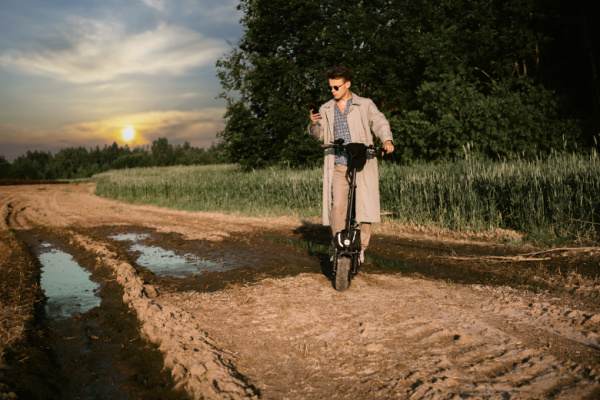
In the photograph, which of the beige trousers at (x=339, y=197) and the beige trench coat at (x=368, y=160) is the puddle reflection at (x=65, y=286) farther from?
the beige trench coat at (x=368, y=160)

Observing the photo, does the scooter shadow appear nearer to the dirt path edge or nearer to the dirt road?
the dirt road

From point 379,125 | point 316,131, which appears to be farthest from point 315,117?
point 379,125

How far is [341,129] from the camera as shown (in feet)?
17.0

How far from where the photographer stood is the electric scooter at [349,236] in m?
4.79

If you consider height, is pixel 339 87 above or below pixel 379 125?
above

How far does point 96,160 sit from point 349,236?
412ft

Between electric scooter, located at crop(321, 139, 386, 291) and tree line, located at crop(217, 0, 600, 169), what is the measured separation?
1130 centimetres

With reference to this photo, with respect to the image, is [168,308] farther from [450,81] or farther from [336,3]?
[336,3]

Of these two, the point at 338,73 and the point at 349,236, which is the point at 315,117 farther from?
the point at 349,236

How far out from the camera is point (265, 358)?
126 inches

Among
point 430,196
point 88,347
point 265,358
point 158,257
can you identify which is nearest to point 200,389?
point 265,358

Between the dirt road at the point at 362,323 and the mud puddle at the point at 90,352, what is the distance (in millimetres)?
62

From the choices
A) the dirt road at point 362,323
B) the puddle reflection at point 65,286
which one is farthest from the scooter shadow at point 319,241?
the puddle reflection at point 65,286

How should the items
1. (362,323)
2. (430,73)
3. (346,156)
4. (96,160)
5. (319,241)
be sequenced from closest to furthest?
(362,323) < (346,156) < (319,241) < (430,73) < (96,160)
